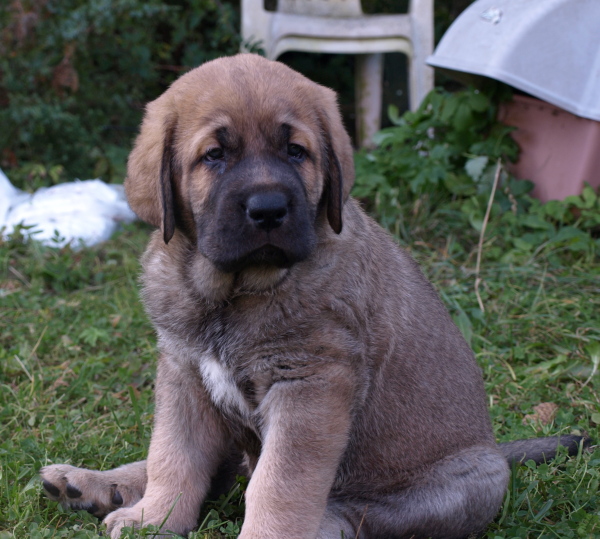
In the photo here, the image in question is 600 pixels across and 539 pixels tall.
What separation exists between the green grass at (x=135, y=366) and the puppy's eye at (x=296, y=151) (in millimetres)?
1416

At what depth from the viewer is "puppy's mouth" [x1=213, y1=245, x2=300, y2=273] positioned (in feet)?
9.03

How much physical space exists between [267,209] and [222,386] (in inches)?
27.6

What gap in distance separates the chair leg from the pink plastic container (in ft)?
9.26

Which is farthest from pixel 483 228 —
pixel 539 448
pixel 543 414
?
pixel 539 448

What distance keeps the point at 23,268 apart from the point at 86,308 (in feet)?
3.11

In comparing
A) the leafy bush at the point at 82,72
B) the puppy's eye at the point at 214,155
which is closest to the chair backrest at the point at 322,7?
the leafy bush at the point at 82,72

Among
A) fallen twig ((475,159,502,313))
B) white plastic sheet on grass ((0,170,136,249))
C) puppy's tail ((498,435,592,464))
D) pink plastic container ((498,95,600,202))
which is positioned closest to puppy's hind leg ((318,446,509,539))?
puppy's tail ((498,435,592,464))

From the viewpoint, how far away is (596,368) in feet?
14.6

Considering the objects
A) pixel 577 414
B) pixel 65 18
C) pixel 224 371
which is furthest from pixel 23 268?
pixel 577 414

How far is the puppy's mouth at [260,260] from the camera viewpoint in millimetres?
2752

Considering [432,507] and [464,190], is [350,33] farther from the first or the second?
[432,507]

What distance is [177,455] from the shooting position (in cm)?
306

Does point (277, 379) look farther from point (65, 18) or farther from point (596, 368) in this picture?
point (65, 18)

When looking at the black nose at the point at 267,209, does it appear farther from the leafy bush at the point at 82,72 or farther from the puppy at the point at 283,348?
the leafy bush at the point at 82,72
